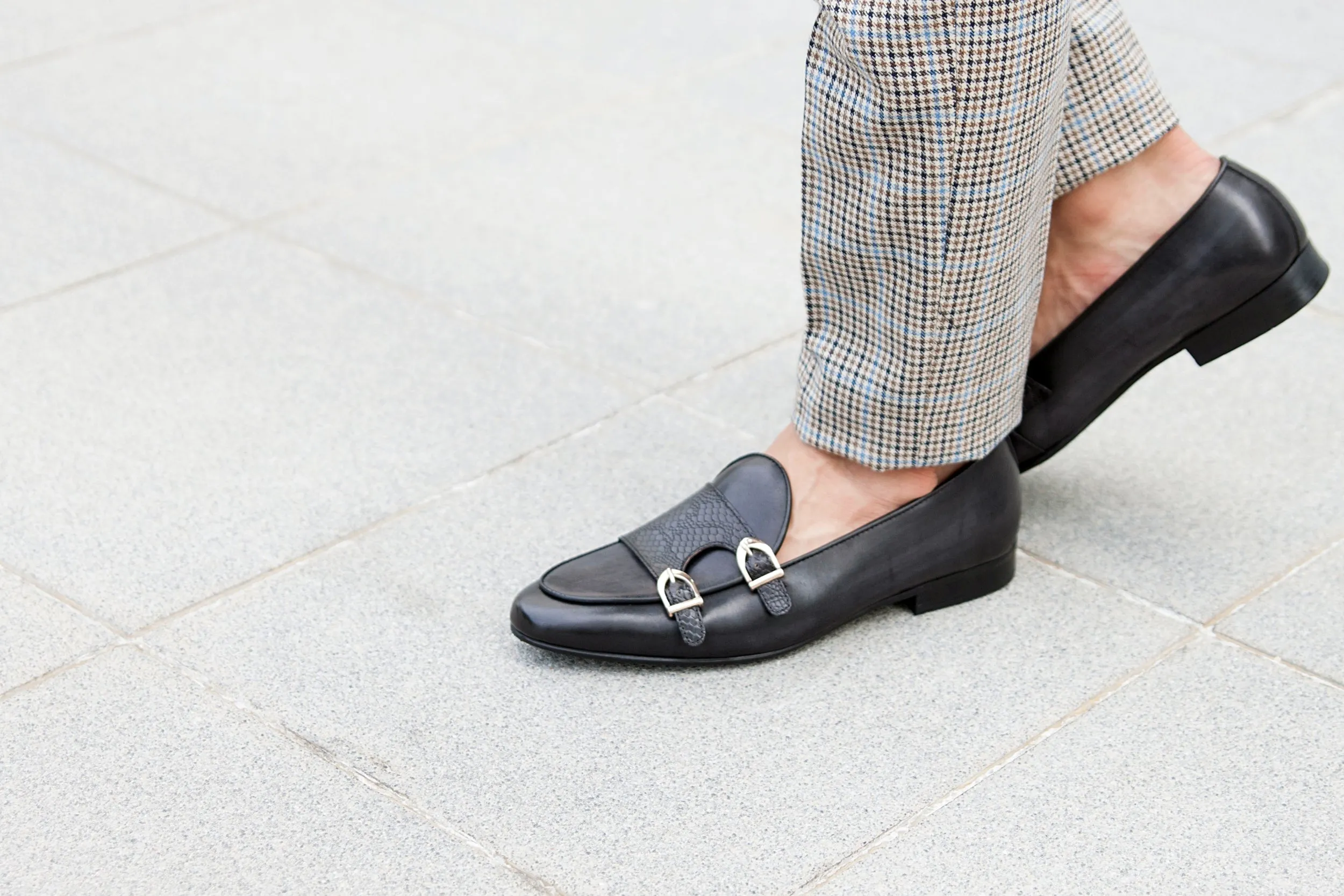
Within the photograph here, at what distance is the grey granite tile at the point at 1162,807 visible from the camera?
144 centimetres

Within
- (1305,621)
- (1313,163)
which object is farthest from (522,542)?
(1313,163)

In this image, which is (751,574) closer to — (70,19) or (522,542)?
(522,542)

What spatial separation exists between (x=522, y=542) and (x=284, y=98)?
1.83 meters

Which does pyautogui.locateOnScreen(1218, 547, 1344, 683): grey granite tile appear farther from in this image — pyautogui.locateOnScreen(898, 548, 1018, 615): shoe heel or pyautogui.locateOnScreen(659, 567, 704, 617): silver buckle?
pyautogui.locateOnScreen(659, 567, 704, 617): silver buckle

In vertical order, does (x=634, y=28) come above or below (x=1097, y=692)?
above

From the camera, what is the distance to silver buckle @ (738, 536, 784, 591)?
174 cm

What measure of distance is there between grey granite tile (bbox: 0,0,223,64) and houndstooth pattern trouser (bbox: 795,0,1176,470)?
2.71 meters

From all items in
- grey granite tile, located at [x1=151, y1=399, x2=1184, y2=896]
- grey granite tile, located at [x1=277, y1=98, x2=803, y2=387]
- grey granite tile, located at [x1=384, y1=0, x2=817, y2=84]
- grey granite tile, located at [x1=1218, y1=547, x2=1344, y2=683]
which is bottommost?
grey granite tile, located at [x1=151, y1=399, x2=1184, y2=896]

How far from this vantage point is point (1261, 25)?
3893 mm

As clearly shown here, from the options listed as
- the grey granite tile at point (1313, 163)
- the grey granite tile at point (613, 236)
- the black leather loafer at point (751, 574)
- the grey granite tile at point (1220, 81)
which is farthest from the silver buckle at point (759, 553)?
the grey granite tile at point (1220, 81)

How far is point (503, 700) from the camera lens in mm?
1690

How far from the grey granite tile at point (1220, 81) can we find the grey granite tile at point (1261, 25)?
0.02m

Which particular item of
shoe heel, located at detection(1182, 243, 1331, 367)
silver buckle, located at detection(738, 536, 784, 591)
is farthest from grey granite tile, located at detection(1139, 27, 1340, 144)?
silver buckle, located at detection(738, 536, 784, 591)

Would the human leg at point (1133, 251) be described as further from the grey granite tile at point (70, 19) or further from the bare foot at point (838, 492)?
the grey granite tile at point (70, 19)
